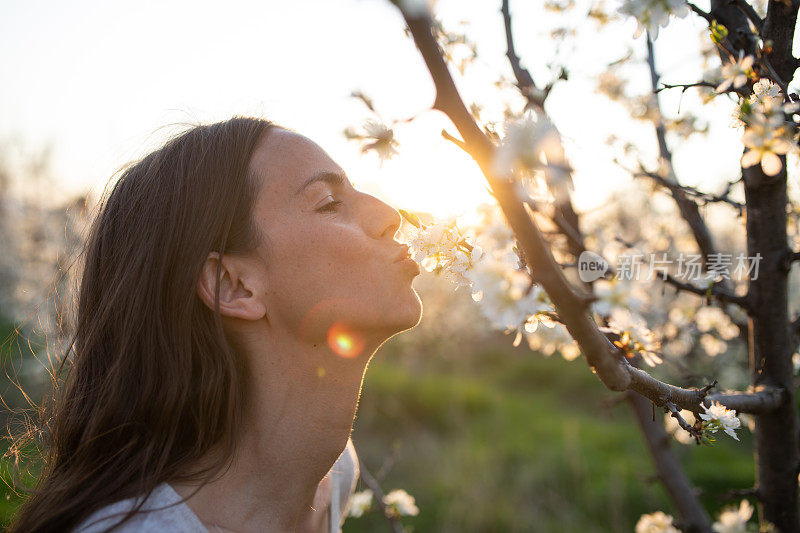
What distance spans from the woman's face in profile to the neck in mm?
Result: 99

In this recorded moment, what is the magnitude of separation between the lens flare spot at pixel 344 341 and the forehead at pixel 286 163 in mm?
403

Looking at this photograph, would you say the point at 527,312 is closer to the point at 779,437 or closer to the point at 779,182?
the point at 779,182

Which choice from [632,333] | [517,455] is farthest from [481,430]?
[632,333]

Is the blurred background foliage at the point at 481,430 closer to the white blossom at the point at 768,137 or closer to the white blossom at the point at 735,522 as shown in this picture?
the white blossom at the point at 735,522

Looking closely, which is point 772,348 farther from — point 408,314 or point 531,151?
point 531,151

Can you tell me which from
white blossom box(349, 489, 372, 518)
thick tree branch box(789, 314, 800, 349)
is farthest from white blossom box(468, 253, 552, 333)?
white blossom box(349, 489, 372, 518)

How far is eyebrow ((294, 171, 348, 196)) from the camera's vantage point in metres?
1.59

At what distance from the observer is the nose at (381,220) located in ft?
5.05

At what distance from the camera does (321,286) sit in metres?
1.49

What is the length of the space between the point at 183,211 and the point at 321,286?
506 mm

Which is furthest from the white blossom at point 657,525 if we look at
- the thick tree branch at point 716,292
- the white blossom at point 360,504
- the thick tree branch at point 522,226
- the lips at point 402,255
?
the thick tree branch at point 522,226

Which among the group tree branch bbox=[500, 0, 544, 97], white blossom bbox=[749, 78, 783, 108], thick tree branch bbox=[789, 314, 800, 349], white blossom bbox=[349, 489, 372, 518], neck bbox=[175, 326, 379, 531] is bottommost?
white blossom bbox=[349, 489, 372, 518]

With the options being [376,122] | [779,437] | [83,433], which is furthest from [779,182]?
[83,433]

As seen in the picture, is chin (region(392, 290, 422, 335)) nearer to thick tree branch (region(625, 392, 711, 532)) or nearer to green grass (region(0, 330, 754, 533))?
thick tree branch (region(625, 392, 711, 532))
